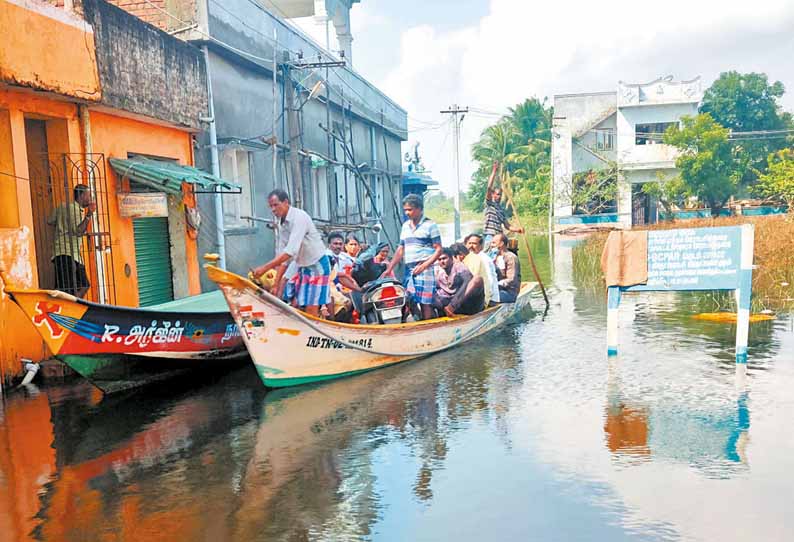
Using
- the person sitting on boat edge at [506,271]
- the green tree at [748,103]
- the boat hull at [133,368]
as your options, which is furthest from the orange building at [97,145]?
the green tree at [748,103]

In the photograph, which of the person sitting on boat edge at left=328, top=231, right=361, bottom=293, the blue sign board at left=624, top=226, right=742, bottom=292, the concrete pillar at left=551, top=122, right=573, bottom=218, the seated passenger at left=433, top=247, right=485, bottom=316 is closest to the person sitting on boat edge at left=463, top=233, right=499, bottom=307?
the seated passenger at left=433, top=247, right=485, bottom=316

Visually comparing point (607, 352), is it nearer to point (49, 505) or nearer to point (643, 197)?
point (49, 505)

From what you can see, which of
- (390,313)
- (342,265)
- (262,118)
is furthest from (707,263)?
(262,118)

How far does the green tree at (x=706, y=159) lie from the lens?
31.6 meters

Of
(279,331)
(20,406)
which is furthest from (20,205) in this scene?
(279,331)

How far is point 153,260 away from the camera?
37.1ft

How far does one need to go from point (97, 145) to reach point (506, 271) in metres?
6.18

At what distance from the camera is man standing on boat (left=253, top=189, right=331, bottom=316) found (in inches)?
288

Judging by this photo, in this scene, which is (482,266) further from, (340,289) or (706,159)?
(706,159)

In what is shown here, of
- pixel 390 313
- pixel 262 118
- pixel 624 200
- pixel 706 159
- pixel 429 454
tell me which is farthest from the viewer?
pixel 624 200

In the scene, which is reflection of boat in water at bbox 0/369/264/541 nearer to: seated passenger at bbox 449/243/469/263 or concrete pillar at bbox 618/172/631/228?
seated passenger at bbox 449/243/469/263

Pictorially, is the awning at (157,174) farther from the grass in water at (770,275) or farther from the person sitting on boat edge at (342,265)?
the grass in water at (770,275)

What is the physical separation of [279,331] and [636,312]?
729 centimetres

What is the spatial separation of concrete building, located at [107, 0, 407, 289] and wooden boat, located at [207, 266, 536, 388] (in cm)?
516
